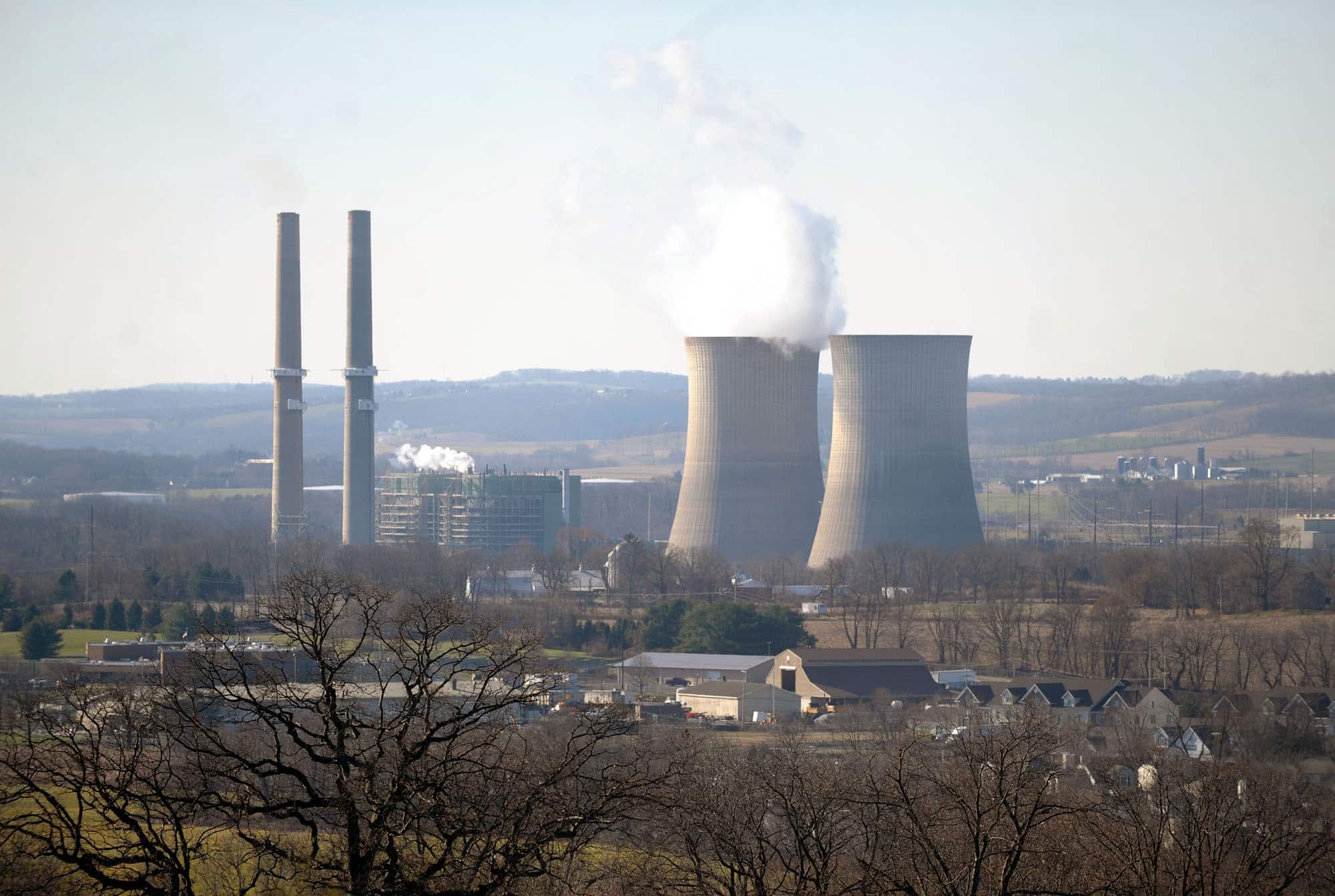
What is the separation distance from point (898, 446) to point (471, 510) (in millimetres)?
15294

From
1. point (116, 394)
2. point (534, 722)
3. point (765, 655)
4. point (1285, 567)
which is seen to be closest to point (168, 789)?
point (534, 722)

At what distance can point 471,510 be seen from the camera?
4353 cm

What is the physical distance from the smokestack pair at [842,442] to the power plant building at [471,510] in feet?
35.2

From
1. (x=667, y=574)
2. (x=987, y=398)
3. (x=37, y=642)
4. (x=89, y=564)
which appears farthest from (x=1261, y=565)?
(x=987, y=398)

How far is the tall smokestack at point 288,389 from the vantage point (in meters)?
39.6

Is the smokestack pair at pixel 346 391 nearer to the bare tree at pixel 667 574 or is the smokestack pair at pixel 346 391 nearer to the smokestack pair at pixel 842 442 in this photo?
the bare tree at pixel 667 574

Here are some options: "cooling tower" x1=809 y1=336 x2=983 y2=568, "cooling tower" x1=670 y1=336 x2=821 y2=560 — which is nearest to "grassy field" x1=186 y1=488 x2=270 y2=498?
"cooling tower" x1=670 y1=336 x2=821 y2=560

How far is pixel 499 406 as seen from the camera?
14288cm

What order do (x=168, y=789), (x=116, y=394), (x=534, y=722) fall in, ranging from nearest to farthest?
(x=168, y=789) < (x=534, y=722) < (x=116, y=394)

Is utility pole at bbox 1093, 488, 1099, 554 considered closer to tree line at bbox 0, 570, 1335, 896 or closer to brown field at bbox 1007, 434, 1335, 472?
brown field at bbox 1007, 434, 1335, 472

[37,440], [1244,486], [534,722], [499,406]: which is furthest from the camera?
[499,406]

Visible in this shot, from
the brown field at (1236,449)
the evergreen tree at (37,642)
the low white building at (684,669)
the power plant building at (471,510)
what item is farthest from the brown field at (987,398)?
the evergreen tree at (37,642)

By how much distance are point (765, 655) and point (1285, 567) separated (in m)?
10.2

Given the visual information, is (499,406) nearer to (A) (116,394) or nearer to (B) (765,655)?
(A) (116,394)
